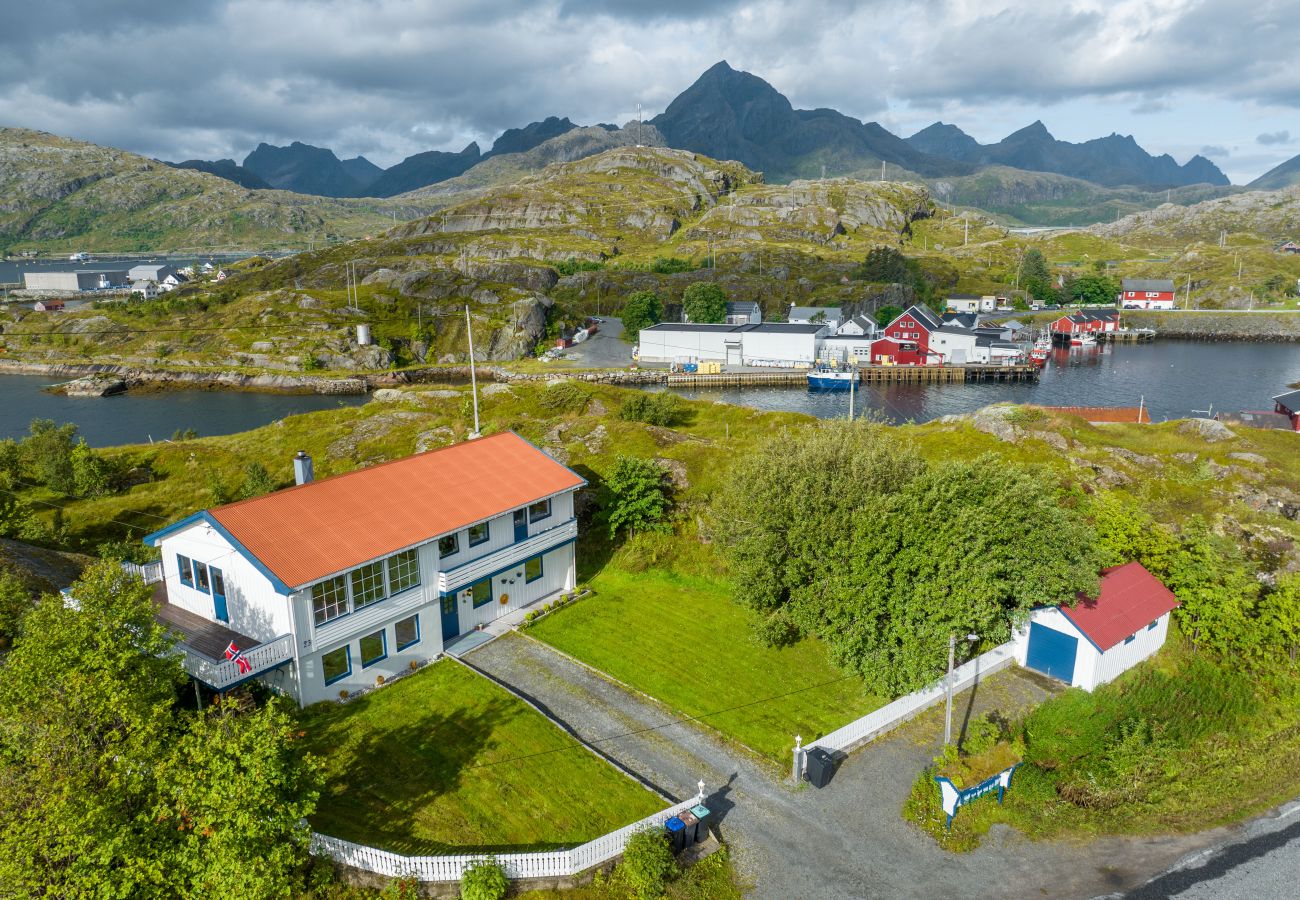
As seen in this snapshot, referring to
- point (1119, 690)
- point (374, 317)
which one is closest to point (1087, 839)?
point (1119, 690)

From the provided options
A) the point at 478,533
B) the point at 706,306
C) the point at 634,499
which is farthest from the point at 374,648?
the point at 706,306

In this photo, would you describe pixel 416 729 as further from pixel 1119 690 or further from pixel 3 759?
pixel 1119 690

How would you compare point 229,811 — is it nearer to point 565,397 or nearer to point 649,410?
point 649,410

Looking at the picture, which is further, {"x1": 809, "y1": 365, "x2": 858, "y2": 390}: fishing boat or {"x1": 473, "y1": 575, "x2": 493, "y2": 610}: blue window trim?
{"x1": 809, "y1": 365, "x2": 858, "y2": 390}: fishing boat

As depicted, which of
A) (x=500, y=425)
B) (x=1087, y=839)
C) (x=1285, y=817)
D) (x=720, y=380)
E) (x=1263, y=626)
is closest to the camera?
(x=1087, y=839)

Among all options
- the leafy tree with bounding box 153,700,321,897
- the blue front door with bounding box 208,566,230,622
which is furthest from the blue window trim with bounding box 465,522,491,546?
the leafy tree with bounding box 153,700,321,897

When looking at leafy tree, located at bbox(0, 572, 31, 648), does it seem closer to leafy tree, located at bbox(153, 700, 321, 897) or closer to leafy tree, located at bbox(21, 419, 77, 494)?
leafy tree, located at bbox(153, 700, 321, 897)

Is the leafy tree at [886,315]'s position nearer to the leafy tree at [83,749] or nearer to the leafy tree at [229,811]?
the leafy tree at [83,749]
